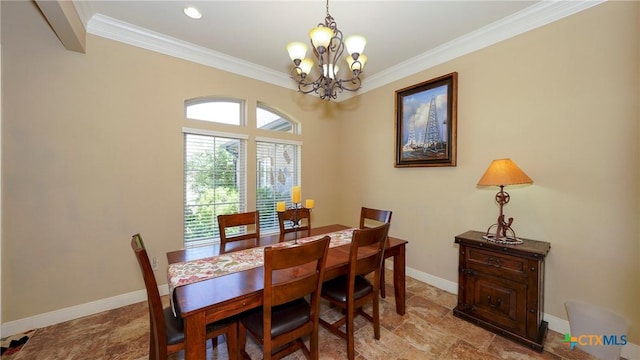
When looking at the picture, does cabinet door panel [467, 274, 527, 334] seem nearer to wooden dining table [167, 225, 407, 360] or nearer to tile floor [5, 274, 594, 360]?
tile floor [5, 274, 594, 360]

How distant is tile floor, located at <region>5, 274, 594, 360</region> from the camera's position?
184cm

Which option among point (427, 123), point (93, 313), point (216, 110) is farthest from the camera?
point (216, 110)

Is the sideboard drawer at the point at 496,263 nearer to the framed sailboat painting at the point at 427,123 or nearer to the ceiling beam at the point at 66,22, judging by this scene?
the framed sailboat painting at the point at 427,123

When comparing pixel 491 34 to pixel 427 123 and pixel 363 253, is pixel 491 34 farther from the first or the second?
pixel 363 253

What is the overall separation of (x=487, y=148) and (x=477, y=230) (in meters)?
0.90

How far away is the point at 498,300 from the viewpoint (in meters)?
2.10

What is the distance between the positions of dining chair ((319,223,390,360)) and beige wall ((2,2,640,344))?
4.79 feet

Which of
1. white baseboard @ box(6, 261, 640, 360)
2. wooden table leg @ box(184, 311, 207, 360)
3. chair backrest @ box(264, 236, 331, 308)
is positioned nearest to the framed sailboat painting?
white baseboard @ box(6, 261, 640, 360)

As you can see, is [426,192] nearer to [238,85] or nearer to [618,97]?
[618,97]

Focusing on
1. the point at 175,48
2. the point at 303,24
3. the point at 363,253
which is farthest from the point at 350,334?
the point at 175,48

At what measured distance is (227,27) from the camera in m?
2.47

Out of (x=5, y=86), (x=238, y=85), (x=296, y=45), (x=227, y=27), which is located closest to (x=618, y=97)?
(x=296, y=45)

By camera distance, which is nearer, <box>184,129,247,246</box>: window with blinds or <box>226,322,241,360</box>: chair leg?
<box>226,322,241,360</box>: chair leg

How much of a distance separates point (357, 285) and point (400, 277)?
0.58 meters
